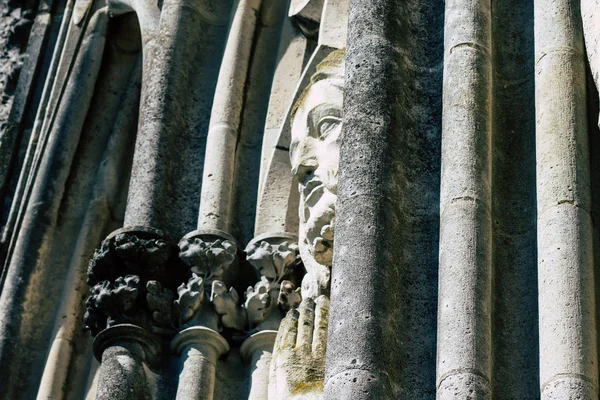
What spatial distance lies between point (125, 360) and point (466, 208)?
203 centimetres

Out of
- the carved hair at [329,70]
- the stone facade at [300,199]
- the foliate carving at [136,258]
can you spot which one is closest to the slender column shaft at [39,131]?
the stone facade at [300,199]

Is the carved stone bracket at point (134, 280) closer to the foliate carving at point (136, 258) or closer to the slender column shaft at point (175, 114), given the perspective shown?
the foliate carving at point (136, 258)

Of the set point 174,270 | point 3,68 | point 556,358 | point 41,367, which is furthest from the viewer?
point 3,68

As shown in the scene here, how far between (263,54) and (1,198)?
6.06 ft

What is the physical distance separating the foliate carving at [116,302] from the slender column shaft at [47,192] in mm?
925

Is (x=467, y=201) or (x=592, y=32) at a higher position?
(x=592, y=32)

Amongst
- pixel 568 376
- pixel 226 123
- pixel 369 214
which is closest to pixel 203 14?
pixel 226 123

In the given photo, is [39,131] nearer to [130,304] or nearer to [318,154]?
[130,304]

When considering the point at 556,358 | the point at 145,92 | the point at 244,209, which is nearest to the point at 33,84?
the point at 145,92

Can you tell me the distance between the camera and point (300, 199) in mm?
8195

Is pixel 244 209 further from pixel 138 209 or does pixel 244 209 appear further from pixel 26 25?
pixel 26 25

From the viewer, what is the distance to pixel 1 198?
1057 centimetres

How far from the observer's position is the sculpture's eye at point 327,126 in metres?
7.96

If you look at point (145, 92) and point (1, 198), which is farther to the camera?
point (1, 198)
